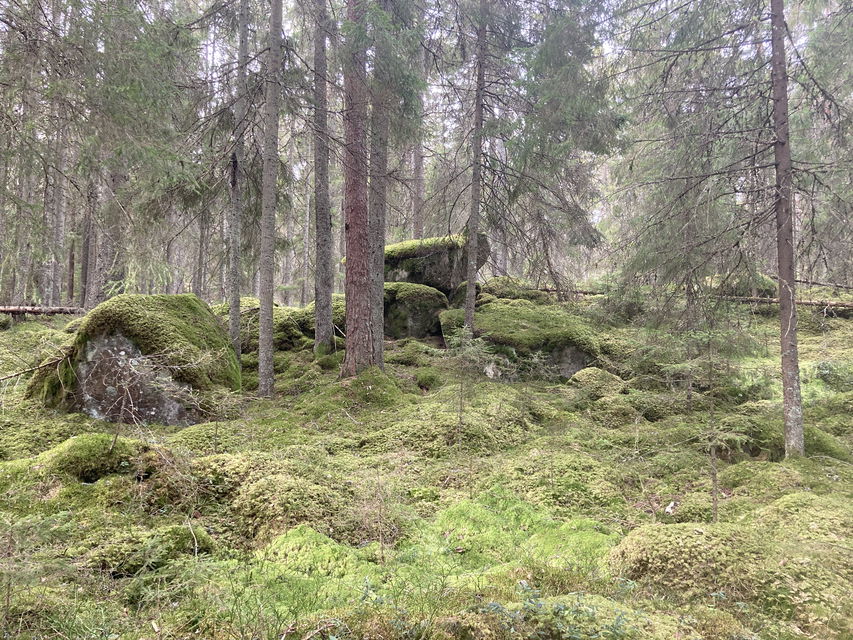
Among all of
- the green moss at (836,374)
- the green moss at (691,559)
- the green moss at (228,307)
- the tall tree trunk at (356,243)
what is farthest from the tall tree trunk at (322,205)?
the green moss at (836,374)

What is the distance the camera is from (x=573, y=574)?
3072 millimetres

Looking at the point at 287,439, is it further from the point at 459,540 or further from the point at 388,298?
the point at 388,298

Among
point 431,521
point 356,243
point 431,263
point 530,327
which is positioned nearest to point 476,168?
point 356,243

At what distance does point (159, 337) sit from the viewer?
673cm

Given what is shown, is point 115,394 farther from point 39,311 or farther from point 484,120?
point 39,311

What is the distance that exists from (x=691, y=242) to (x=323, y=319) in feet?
24.3

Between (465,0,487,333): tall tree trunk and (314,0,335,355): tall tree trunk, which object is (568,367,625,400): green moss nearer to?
(465,0,487,333): tall tree trunk

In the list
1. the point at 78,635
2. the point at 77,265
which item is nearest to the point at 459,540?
the point at 78,635

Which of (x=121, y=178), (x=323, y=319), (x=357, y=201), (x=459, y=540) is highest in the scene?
(x=121, y=178)

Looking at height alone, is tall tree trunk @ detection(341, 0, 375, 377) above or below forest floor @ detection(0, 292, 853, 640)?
above

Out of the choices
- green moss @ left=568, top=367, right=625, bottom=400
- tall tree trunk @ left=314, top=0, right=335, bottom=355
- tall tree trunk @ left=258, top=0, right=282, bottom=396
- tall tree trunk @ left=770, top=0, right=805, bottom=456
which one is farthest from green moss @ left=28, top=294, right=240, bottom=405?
tall tree trunk @ left=770, top=0, right=805, bottom=456

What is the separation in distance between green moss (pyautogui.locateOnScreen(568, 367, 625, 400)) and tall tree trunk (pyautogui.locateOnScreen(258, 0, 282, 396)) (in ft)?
20.2

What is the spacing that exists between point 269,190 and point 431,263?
236 inches

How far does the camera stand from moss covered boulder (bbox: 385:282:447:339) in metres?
12.4
